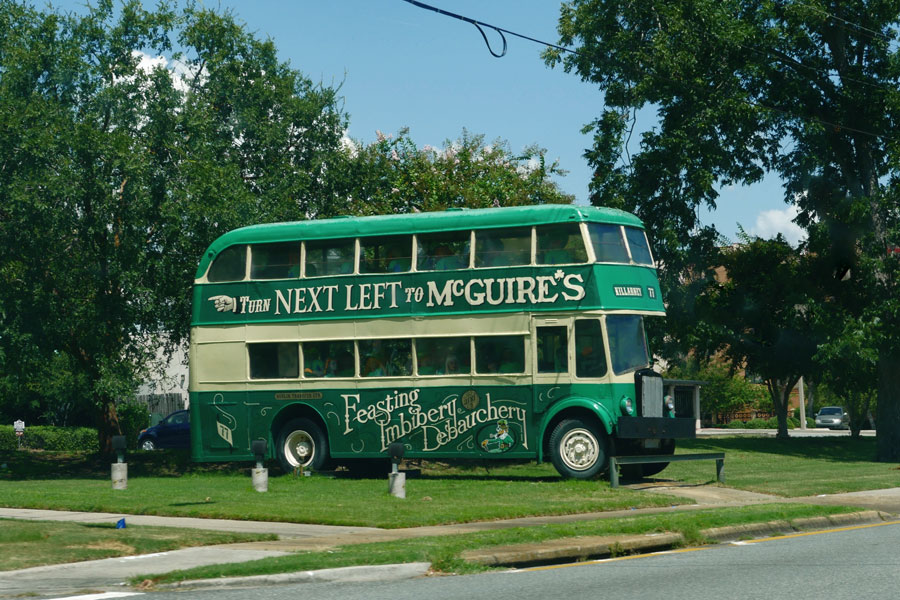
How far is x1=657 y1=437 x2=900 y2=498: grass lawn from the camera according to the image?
71.9 feet

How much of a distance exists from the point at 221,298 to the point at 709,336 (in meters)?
18.6

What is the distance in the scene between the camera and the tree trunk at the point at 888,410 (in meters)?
34.7

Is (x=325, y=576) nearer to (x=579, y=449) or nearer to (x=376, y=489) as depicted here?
(x=376, y=489)

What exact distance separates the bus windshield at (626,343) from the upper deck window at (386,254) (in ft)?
14.3

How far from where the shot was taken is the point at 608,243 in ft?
71.4

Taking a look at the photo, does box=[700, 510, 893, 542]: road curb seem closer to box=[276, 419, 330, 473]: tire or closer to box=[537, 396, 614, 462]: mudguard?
box=[537, 396, 614, 462]: mudguard

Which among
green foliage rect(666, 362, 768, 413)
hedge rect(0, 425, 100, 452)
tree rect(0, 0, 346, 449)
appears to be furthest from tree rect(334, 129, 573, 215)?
green foliage rect(666, 362, 768, 413)

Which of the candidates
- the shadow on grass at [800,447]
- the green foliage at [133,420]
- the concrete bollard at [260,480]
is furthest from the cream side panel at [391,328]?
the green foliage at [133,420]

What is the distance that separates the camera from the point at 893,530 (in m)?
14.8

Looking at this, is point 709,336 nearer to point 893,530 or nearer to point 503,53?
point 503,53

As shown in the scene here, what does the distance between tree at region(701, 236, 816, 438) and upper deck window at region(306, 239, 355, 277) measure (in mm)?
17450

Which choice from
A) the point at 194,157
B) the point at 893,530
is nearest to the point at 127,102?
the point at 194,157

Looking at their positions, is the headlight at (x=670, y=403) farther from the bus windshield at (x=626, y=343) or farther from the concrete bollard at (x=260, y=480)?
the concrete bollard at (x=260, y=480)

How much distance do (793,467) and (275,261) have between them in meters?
14.1
